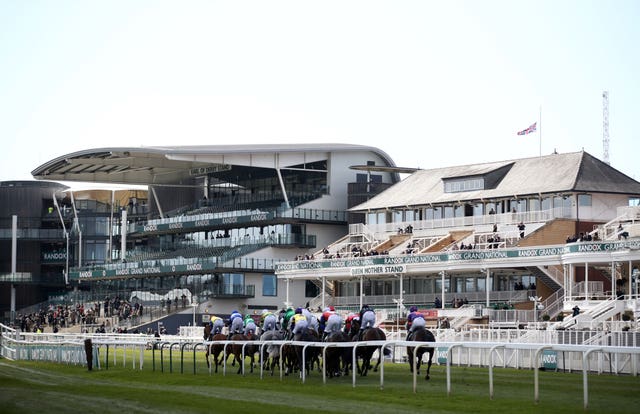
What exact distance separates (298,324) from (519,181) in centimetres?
3259

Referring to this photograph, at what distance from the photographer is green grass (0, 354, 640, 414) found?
1858cm

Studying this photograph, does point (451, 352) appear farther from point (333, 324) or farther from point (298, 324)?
point (298, 324)

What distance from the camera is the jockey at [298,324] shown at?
1125 inches

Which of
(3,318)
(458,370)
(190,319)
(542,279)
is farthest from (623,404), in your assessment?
(3,318)

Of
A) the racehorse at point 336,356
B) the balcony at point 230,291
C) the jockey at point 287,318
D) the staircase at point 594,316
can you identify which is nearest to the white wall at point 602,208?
the staircase at point 594,316

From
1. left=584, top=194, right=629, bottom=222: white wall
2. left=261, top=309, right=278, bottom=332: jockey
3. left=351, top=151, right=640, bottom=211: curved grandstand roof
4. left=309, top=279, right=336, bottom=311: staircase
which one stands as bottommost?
left=261, top=309, right=278, bottom=332: jockey

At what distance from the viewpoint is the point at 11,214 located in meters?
90.2

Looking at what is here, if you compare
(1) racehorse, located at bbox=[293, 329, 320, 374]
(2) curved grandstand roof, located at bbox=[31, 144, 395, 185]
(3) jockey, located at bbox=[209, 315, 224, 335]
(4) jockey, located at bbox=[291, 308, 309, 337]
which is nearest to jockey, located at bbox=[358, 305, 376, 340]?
(1) racehorse, located at bbox=[293, 329, 320, 374]

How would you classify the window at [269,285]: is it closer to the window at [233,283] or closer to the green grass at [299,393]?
the window at [233,283]

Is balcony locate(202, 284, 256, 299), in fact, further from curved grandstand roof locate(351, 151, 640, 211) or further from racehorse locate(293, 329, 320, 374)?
racehorse locate(293, 329, 320, 374)

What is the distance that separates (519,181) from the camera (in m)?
59.3

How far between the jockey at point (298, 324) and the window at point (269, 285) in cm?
4332

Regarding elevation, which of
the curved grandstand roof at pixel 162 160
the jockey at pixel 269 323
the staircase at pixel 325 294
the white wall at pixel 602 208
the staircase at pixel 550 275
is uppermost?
the curved grandstand roof at pixel 162 160

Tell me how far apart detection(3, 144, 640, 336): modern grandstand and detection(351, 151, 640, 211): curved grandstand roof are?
100mm
